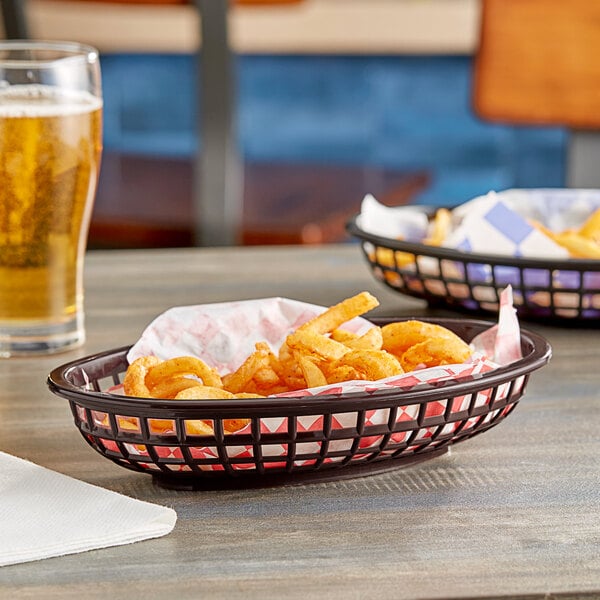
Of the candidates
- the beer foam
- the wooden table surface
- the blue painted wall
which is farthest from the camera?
the blue painted wall

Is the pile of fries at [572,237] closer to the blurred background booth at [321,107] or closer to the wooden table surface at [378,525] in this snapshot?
the wooden table surface at [378,525]

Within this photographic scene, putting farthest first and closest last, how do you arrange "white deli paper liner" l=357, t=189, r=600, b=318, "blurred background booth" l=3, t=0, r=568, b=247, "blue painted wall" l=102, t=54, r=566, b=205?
1. "blue painted wall" l=102, t=54, r=566, b=205
2. "blurred background booth" l=3, t=0, r=568, b=247
3. "white deli paper liner" l=357, t=189, r=600, b=318

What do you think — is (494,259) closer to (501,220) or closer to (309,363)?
(501,220)

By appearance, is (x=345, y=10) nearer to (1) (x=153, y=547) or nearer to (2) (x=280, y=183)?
(2) (x=280, y=183)

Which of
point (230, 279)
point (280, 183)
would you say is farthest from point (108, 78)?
point (230, 279)

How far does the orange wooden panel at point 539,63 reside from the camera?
2611 mm

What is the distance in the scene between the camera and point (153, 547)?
662mm

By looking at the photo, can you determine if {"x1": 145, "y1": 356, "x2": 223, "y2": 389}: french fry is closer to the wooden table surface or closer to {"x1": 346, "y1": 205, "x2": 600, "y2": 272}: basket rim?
the wooden table surface

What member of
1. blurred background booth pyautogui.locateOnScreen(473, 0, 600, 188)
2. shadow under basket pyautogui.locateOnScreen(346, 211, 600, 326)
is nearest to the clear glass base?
shadow under basket pyautogui.locateOnScreen(346, 211, 600, 326)

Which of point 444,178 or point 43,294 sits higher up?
point 43,294

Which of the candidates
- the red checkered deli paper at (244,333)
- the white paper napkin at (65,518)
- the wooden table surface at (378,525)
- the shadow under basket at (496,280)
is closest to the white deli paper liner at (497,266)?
the shadow under basket at (496,280)

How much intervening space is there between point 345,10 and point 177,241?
1.23m

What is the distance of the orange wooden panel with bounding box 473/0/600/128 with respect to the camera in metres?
2.61

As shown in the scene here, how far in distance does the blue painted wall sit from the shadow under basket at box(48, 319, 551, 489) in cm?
394
